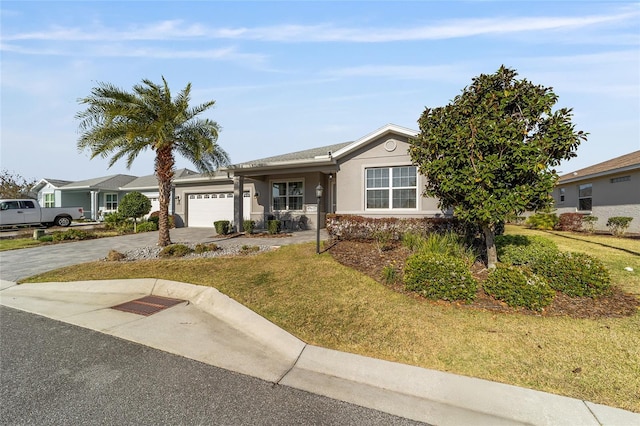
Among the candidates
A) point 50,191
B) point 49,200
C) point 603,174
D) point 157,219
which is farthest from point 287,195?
point 49,200

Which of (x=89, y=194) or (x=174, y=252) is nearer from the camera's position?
(x=174, y=252)

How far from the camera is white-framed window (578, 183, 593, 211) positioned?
56.3 feet

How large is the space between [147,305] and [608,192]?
68.9 feet

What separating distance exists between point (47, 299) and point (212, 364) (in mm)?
5675

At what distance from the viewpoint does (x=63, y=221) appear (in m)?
20.9

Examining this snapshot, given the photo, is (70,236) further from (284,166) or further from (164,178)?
(284,166)

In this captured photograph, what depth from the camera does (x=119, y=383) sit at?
10.5 ft

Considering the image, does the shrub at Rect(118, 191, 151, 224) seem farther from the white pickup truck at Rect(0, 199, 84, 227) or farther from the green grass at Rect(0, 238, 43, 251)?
A: the white pickup truck at Rect(0, 199, 84, 227)

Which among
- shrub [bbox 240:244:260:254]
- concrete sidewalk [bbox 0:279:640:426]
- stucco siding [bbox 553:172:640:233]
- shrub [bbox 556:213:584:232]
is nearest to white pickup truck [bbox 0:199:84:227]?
concrete sidewalk [bbox 0:279:640:426]

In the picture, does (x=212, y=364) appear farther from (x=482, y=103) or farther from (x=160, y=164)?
(x=160, y=164)

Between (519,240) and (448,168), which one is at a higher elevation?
(448,168)

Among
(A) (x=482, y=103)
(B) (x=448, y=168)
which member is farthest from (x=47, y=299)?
(A) (x=482, y=103)

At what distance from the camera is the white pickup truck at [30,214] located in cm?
1866

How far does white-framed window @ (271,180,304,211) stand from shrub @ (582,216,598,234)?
1464 cm
